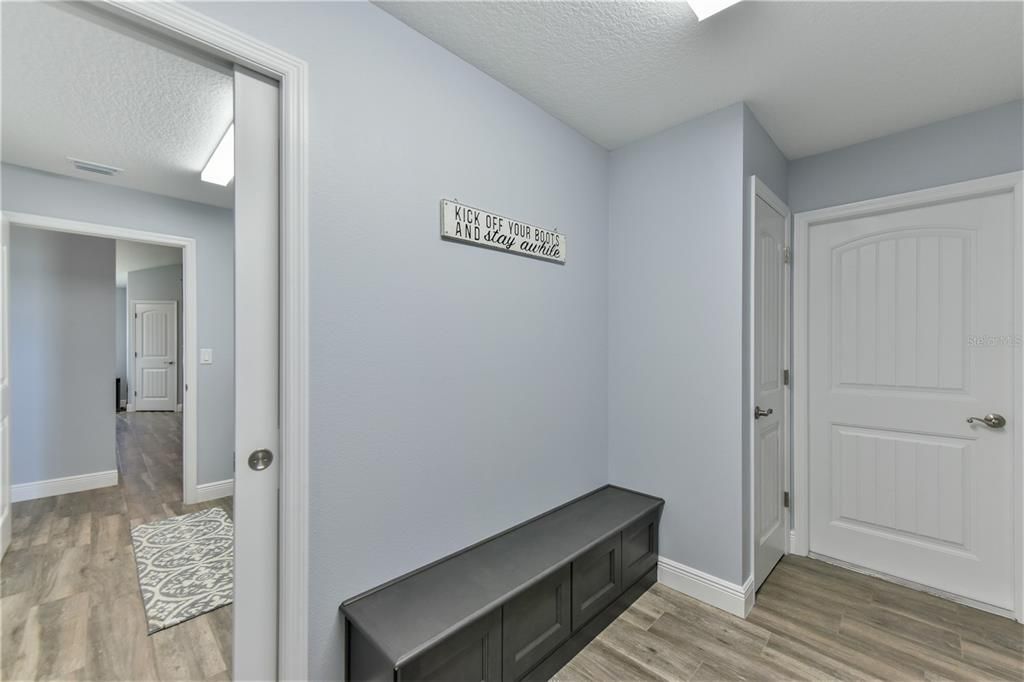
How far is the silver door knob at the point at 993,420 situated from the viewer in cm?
211

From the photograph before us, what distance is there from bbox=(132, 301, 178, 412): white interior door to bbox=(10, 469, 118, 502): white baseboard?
14.2 feet

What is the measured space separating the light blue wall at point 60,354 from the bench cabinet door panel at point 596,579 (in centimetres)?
436

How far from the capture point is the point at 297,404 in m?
1.32

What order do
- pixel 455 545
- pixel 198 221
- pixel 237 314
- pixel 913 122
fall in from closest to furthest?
pixel 237 314 < pixel 455 545 < pixel 913 122 < pixel 198 221

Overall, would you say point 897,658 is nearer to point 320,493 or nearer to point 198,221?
point 320,493

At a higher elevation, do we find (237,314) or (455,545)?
(237,314)

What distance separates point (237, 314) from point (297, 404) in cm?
32

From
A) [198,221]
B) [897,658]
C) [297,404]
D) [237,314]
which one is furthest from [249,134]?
[897,658]

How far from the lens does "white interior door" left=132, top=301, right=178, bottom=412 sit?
24.0 ft

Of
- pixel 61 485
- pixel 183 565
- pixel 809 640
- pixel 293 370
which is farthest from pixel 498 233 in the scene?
pixel 61 485

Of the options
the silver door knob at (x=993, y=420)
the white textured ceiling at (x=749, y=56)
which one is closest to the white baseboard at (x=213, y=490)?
the white textured ceiling at (x=749, y=56)

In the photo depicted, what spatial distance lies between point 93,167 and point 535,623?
3.89 m

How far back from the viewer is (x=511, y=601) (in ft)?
5.02

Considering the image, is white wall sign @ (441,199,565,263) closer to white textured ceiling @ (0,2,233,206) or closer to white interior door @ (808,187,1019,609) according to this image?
white textured ceiling @ (0,2,233,206)
